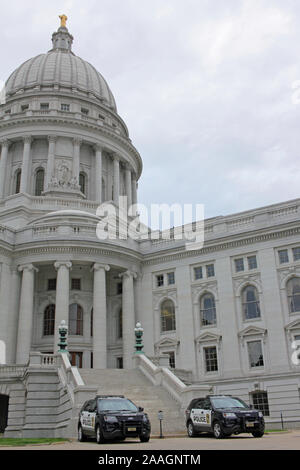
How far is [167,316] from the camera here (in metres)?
48.8

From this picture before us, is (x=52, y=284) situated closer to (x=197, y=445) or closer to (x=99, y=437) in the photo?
(x=99, y=437)

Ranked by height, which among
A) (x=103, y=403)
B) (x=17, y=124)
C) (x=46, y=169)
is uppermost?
(x=17, y=124)

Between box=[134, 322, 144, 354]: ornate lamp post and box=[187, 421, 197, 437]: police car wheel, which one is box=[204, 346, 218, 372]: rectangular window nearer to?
box=[134, 322, 144, 354]: ornate lamp post

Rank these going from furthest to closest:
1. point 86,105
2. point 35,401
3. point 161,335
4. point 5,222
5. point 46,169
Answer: point 86,105
point 46,169
point 5,222
point 161,335
point 35,401

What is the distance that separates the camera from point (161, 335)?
48.1 m

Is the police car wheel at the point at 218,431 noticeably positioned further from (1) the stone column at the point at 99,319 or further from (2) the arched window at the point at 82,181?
(2) the arched window at the point at 82,181

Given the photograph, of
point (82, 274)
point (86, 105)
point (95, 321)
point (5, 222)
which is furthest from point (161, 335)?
point (86, 105)

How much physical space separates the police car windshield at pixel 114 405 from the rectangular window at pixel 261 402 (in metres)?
23.2

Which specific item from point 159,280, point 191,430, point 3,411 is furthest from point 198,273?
point 191,430

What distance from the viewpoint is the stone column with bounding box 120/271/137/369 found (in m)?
45.8

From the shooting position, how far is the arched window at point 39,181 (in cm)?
6538

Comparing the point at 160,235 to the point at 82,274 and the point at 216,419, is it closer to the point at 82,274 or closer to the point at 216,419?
the point at 82,274
